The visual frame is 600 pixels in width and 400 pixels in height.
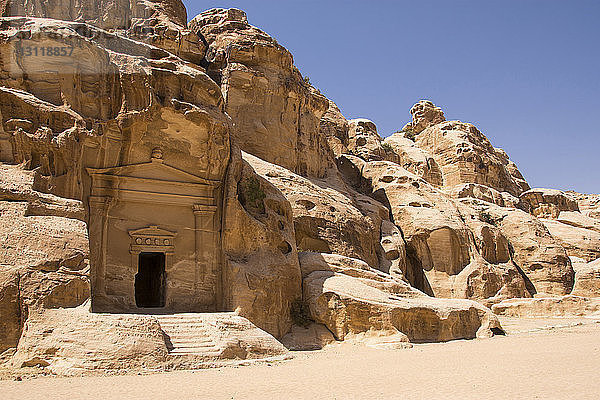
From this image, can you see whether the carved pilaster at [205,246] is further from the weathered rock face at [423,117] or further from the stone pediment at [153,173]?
the weathered rock face at [423,117]

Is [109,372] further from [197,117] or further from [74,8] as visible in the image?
[74,8]

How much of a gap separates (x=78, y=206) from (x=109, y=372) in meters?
5.99

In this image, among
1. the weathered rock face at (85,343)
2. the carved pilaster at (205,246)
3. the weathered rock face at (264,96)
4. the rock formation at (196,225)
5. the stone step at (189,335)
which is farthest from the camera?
the weathered rock face at (264,96)

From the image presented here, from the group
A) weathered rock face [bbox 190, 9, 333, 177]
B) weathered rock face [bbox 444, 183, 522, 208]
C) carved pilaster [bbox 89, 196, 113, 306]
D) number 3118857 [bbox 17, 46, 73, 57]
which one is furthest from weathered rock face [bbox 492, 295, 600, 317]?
number 3118857 [bbox 17, 46, 73, 57]

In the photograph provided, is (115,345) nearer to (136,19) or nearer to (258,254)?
(258,254)

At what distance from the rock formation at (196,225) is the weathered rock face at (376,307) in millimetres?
82

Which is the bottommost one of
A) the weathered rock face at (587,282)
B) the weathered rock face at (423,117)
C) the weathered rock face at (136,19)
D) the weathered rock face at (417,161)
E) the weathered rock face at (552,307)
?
the weathered rock face at (552,307)

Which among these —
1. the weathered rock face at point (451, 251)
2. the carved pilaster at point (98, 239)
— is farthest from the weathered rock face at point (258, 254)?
the weathered rock face at point (451, 251)

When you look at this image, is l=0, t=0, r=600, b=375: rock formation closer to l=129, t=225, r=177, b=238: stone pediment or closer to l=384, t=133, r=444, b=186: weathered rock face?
l=129, t=225, r=177, b=238: stone pediment

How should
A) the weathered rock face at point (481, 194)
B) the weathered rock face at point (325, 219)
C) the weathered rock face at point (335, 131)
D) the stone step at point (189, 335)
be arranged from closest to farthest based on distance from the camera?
the stone step at point (189, 335), the weathered rock face at point (325, 219), the weathered rock face at point (335, 131), the weathered rock face at point (481, 194)

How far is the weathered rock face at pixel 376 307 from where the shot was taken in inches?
770

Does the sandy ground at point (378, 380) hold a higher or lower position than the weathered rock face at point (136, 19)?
lower

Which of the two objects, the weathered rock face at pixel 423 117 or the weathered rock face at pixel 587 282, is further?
the weathered rock face at pixel 423 117

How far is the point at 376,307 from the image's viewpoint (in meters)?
19.6
